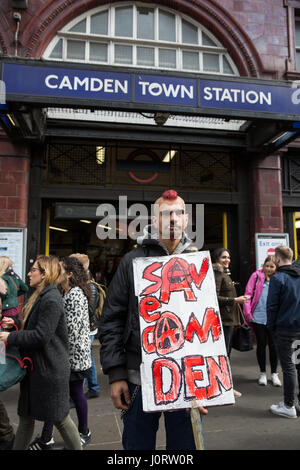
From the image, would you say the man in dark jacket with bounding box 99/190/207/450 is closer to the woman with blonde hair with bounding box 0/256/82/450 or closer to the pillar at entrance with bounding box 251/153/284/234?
the woman with blonde hair with bounding box 0/256/82/450

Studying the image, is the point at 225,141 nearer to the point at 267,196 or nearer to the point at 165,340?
the point at 267,196

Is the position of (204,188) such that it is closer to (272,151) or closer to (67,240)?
(272,151)

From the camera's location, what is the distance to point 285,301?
3939mm

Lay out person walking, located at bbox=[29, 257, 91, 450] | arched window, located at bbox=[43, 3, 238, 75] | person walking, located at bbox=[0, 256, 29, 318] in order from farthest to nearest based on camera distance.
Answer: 1. arched window, located at bbox=[43, 3, 238, 75]
2. person walking, located at bbox=[0, 256, 29, 318]
3. person walking, located at bbox=[29, 257, 91, 450]

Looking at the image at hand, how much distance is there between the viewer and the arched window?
7855 mm

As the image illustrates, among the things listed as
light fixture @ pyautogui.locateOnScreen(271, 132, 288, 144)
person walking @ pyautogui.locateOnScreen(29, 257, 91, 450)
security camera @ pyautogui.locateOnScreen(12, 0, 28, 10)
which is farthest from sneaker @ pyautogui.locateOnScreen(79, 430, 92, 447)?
security camera @ pyautogui.locateOnScreen(12, 0, 28, 10)

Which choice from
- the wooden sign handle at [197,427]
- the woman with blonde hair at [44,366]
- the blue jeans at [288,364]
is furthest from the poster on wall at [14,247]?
the wooden sign handle at [197,427]

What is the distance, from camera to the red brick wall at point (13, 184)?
6.89m

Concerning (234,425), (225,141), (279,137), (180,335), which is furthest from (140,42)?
(234,425)

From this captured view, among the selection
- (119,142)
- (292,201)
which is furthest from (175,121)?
(292,201)

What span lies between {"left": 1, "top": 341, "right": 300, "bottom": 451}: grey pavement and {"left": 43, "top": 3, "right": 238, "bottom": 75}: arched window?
729 centimetres

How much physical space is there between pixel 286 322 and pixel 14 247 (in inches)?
209

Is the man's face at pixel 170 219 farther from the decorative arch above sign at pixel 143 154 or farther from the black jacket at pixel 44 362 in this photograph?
the decorative arch above sign at pixel 143 154

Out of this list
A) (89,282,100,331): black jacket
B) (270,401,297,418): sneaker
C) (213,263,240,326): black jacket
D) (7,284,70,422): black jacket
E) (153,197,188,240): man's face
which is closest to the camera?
(153,197,188,240): man's face
